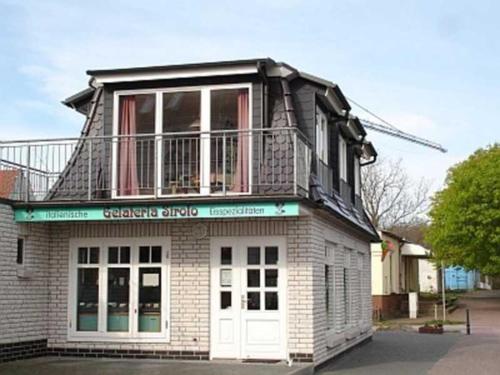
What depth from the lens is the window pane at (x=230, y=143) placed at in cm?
1590

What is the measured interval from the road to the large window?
3.61 metres

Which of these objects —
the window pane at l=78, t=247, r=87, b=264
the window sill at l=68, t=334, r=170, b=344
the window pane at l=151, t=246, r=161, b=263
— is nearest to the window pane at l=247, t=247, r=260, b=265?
the window pane at l=151, t=246, r=161, b=263

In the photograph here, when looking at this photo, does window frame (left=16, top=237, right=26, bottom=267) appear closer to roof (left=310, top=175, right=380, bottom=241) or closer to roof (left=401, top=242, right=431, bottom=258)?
roof (left=310, top=175, right=380, bottom=241)

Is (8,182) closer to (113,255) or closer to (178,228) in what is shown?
(113,255)

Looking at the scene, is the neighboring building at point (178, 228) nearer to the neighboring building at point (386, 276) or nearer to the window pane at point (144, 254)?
the window pane at point (144, 254)

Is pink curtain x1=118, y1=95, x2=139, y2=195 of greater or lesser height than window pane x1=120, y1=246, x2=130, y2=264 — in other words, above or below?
above

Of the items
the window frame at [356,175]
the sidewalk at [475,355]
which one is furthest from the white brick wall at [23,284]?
the window frame at [356,175]

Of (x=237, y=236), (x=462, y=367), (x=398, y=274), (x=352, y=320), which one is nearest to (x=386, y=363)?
(x=462, y=367)

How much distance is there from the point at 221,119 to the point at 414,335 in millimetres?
14379

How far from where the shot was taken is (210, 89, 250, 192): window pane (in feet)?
52.2

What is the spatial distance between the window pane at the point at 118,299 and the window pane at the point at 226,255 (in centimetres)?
197

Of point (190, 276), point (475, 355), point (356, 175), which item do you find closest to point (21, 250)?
point (190, 276)

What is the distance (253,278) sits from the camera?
1594 cm

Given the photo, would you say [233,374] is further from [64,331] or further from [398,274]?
[398,274]
